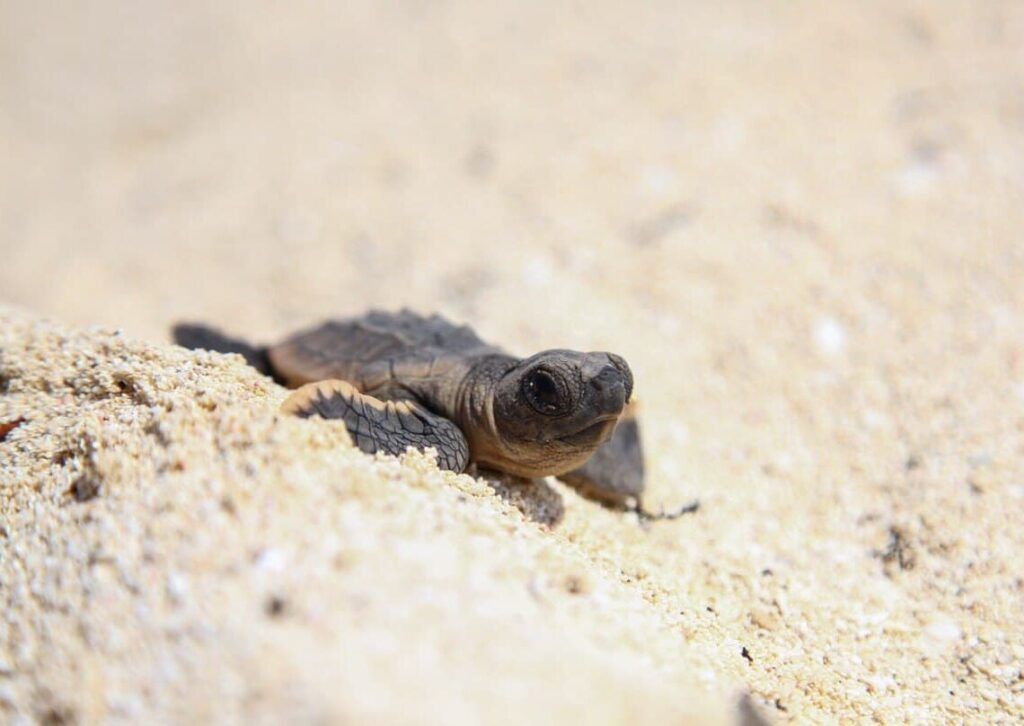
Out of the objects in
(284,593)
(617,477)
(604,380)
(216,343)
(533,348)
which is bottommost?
(284,593)

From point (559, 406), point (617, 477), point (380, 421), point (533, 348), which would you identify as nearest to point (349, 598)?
point (380, 421)

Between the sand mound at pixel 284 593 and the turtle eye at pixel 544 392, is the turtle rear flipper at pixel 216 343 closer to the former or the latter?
the sand mound at pixel 284 593

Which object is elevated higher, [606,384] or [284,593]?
[606,384]

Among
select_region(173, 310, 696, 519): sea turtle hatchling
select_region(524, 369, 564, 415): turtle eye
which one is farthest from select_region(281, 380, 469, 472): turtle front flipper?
select_region(524, 369, 564, 415): turtle eye

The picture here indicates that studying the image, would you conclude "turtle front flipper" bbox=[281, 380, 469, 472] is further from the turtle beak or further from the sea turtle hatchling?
the turtle beak

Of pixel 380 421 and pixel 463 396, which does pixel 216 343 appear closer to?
pixel 463 396

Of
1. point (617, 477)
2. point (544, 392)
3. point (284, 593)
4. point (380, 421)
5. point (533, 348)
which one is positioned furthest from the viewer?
point (533, 348)

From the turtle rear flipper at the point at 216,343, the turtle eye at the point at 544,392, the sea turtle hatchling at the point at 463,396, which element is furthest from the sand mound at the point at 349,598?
the turtle rear flipper at the point at 216,343

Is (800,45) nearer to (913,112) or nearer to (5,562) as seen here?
(913,112)

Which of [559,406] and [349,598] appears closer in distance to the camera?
[349,598]
